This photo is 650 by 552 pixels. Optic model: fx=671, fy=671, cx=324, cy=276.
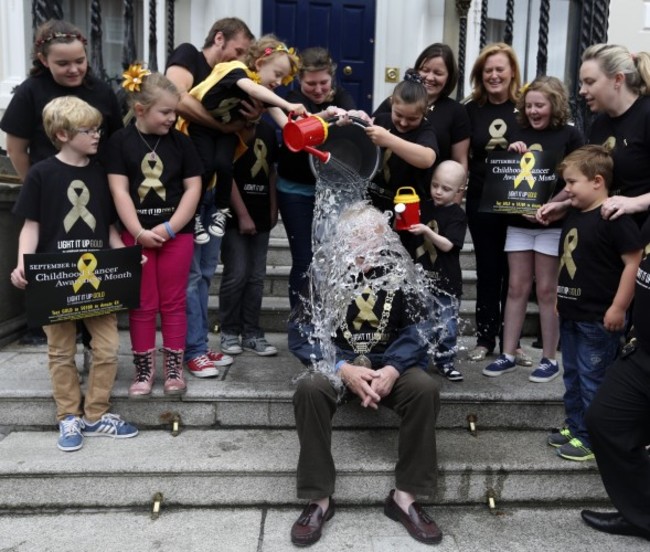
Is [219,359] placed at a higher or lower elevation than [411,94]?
lower

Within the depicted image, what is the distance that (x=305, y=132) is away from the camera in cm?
299

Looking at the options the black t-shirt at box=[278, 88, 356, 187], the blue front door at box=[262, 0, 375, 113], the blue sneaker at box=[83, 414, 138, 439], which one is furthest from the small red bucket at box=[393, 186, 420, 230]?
the blue front door at box=[262, 0, 375, 113]

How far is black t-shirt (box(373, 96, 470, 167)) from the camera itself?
374cm

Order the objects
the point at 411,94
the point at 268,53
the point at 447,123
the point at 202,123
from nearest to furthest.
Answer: the point at 411,94 → the point at 268,53 → the point at 202,123 → the point at 447,123

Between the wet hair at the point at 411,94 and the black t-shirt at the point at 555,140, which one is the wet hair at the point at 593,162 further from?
the wet hair at the point at 411,94

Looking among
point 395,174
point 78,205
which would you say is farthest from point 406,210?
point 78,205

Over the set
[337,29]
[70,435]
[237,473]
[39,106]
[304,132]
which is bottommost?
[237,473]

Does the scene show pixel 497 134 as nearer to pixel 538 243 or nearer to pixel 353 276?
pixel 538 243

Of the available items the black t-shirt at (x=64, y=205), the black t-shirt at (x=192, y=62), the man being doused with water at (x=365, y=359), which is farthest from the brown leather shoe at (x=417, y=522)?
the black t-shirt at (x=192, y=62)

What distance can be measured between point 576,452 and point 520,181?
1411 mm

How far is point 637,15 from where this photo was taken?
716cm

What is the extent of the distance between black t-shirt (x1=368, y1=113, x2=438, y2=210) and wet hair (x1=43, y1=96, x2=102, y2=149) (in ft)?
4.81

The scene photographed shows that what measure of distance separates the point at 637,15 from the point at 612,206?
210 inches

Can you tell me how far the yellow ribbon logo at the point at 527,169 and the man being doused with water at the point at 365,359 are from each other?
0.88 meters
